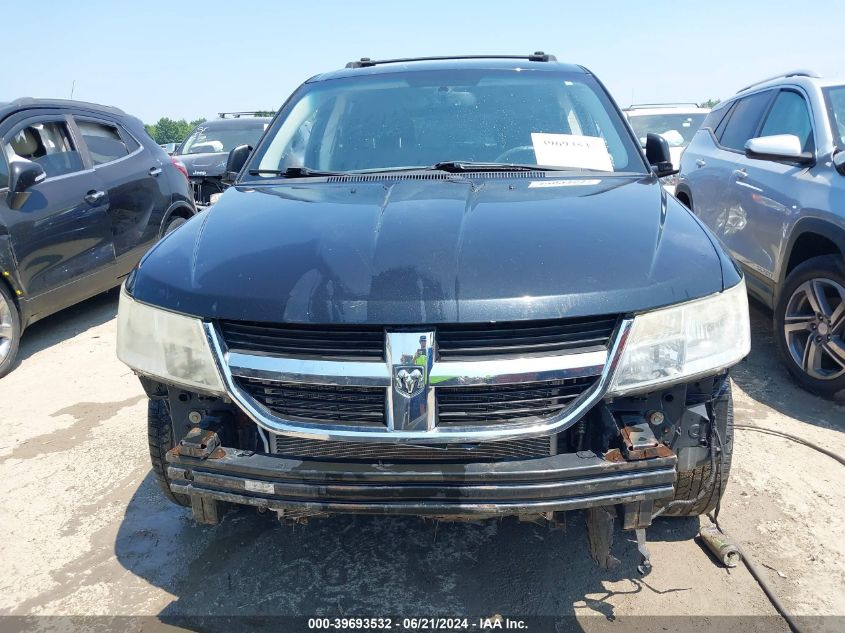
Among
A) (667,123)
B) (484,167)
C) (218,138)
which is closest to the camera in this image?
(484,167)

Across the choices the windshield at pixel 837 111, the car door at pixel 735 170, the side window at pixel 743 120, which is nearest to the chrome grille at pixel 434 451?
the windshield at pixel 837 111

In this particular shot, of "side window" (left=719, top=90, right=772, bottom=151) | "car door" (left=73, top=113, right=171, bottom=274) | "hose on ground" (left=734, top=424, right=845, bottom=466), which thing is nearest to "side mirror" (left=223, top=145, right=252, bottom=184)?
"car door" (left=73, top=113, right=171, bottom=274)

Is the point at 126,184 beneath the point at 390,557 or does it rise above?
above

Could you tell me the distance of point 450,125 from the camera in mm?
3123

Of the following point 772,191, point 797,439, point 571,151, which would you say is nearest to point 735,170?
point 772,191

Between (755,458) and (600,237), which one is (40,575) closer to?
(600,237)

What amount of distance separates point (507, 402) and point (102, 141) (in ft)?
17.6

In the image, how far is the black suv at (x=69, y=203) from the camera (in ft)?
15.5

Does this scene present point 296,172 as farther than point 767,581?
Yes

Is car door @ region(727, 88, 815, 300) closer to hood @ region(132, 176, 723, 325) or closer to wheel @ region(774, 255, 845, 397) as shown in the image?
wheel @ region(774, 255, 845, 397)

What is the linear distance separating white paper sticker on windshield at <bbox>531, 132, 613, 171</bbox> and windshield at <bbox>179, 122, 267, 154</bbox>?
9291 mm

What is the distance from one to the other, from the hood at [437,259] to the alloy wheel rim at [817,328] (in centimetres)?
188

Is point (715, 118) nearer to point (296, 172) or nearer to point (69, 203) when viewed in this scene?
point (296, 172)

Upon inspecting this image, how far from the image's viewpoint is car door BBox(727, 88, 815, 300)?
160 inches
